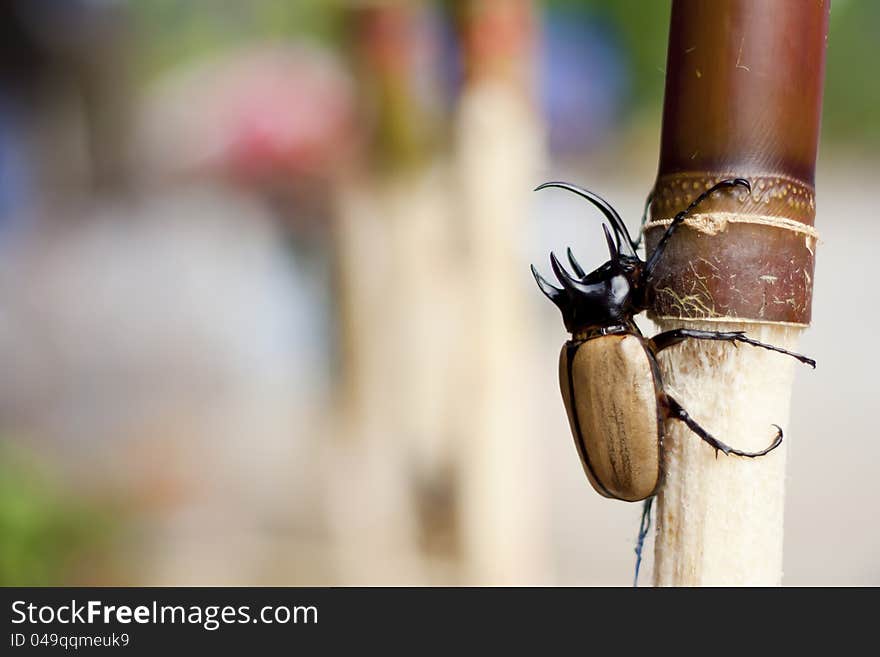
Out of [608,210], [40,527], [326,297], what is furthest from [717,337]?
[40,527]

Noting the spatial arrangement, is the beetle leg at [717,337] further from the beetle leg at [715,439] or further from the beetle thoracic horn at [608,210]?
the beetle thoracic horn at [608,210]

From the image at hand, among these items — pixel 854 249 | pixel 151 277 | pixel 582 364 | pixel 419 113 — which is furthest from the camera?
pixel 854 249

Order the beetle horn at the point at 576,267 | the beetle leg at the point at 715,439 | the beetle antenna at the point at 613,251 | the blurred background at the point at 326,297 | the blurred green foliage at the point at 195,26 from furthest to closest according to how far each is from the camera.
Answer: the blurred green foliage at the point at 195,26
the blurred background at the point at 326,297
the beetle horn at the point at 576,267
the beetle antenna at the point at 613,251
the beetle leg at the point at 715,439

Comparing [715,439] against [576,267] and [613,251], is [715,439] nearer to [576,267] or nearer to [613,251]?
[613,251]

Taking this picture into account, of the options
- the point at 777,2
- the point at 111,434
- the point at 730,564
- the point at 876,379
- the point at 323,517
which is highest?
the point at 876,379

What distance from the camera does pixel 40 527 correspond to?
409cm

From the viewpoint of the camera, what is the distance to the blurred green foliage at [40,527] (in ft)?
13.0

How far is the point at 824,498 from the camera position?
546 centimetres

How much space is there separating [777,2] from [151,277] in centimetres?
712

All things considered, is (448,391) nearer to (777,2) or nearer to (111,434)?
(111,434)

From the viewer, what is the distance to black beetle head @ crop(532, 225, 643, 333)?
1.04 m

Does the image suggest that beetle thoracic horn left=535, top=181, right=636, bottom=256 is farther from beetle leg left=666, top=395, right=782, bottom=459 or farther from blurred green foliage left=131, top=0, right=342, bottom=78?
blurred green foliage left=131, top=0, right=342, bottom=78

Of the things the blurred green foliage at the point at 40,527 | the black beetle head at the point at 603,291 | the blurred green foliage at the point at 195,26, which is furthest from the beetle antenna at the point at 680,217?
the blurred green foliage at the point at 195,26

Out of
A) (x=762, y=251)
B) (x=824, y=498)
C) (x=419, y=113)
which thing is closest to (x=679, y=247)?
(x=762, y=251)
